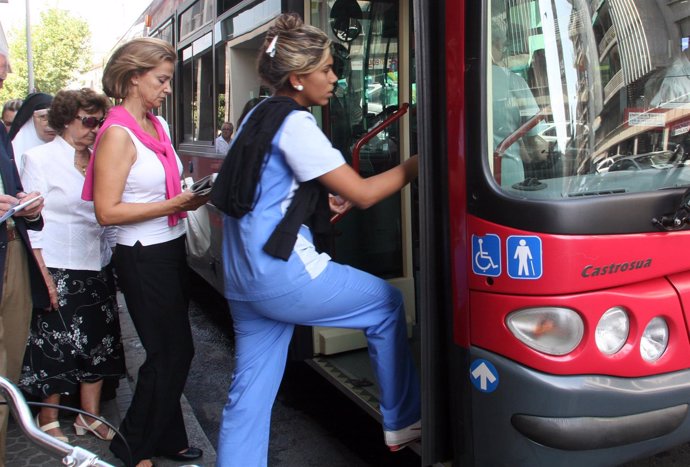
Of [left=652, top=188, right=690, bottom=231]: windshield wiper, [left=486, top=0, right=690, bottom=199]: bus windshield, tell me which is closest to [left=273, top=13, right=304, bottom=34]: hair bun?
[left=486, top=0, right=690, bottom=199]: bus windshield

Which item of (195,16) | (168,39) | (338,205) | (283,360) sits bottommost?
(283,360)

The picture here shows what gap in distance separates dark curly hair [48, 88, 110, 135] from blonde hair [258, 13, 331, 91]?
1.38m

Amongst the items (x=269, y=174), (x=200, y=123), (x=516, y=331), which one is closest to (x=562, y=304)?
(x=516, y=331)

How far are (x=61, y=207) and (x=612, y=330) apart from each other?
2.59 metres

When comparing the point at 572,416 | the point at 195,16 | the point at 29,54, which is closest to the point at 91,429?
the point at 572,416

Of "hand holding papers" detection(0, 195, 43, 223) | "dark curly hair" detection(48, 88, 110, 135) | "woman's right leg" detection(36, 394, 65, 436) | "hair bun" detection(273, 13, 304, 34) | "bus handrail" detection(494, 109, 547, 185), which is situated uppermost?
"hair bun" detection(273, 13, 304, 34)

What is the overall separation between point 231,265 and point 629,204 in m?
1.34

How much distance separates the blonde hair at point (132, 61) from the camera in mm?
2766

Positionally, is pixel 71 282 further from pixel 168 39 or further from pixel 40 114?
pixel 168 39

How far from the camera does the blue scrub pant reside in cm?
244

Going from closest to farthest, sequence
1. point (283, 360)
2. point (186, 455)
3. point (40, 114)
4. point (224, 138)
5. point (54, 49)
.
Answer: point (283, 360) < point (186, 455) < point (40, 114) < point (224, 138) < point (54, 49)

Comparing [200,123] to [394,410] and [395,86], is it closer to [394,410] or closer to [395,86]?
[395,86]

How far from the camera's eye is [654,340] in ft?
7.23

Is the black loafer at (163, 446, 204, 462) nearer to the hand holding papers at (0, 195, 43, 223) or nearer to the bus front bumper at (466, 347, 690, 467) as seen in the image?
the hand holding papers at (0, 195, 43, 223)
